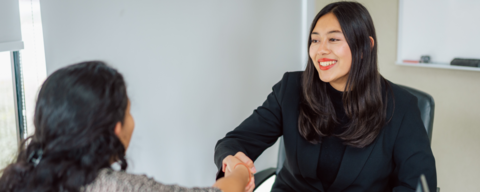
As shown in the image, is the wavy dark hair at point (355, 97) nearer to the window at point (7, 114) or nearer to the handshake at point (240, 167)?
the handshake at point (240, 167)

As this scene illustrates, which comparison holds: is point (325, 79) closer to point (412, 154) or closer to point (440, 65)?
point (412, 154)

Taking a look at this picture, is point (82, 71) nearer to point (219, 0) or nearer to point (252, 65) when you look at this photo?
point (219, 0)

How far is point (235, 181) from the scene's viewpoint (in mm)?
1156

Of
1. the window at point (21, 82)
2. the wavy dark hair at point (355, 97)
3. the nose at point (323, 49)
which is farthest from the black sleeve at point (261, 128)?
the window at point (21, 82)

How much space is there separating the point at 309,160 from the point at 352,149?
180 mm

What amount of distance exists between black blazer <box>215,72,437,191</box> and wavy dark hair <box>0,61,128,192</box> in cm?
60

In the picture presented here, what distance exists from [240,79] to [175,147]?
0.64 meters

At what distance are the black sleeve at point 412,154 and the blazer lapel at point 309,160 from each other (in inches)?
11.7

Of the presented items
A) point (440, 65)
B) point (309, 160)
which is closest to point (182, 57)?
point (309, 160)

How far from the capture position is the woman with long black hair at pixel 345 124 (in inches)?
56.0

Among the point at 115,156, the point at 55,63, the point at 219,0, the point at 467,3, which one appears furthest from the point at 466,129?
the point at 55,63

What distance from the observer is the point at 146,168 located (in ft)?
6.28

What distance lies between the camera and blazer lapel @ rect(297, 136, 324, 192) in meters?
1.51

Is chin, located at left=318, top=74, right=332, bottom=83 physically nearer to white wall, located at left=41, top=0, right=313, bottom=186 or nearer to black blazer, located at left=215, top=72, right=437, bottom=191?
black blazer, located at left=215, top=72, right=437, bottom=191
